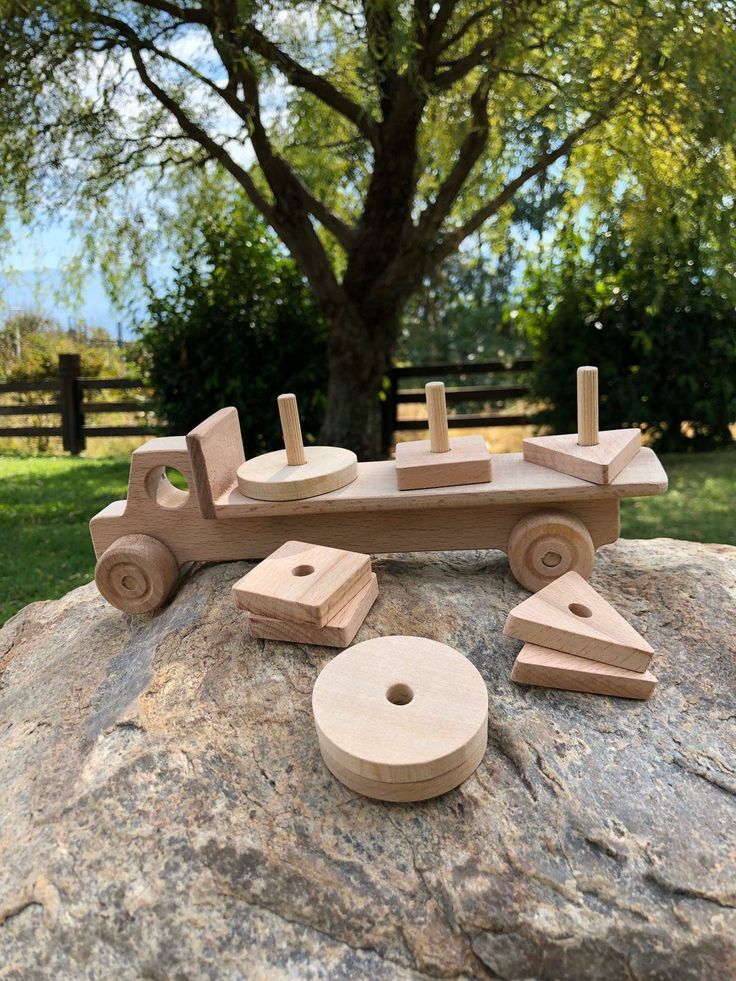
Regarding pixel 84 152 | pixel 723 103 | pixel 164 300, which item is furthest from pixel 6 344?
pixel 723 103

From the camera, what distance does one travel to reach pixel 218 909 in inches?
53.2

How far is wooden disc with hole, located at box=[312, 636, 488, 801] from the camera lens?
1439 mm

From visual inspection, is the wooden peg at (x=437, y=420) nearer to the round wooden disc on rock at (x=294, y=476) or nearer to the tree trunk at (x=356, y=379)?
the round wooden disc on rock at (x=294, y=476)

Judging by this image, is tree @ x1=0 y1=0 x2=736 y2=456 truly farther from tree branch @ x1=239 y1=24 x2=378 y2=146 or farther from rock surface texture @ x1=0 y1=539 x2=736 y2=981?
rock surface texture @ x1=0 y1=539 x2=736 y2=981

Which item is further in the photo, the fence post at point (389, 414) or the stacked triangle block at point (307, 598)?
the fence post at point (389, 414)

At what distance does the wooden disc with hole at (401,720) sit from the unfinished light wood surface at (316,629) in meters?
0.16

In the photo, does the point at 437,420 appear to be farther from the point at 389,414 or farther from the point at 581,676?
the point at 389,414

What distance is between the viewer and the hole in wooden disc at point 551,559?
7.11 ft

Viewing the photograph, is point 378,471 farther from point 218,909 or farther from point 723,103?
point 723,103

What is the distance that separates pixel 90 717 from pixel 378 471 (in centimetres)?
109

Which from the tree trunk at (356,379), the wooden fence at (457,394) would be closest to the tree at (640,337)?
the wooden fence at (457,394)

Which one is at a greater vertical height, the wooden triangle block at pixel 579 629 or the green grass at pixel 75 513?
the wooden triangle block at pixel 579 629

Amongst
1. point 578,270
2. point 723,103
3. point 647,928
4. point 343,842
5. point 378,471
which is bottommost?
point 647,928

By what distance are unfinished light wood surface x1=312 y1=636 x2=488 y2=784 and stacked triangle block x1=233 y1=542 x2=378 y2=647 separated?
0.15m
